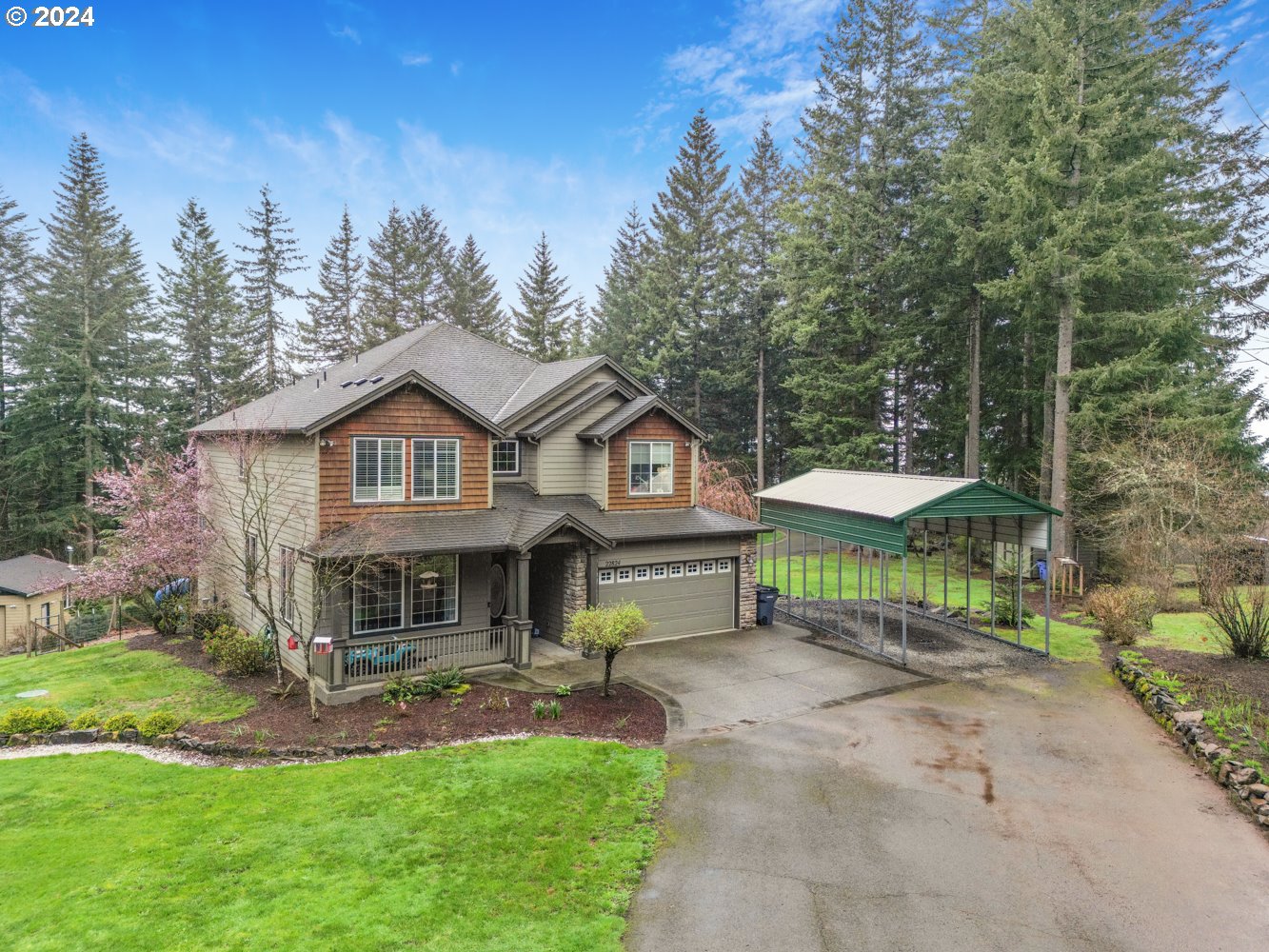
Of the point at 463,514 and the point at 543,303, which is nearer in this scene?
the point at 463,514

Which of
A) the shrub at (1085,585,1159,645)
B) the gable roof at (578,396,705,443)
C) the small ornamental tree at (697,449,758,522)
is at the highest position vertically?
the gable roof at (578,396,705,443)

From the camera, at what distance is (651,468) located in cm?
1800

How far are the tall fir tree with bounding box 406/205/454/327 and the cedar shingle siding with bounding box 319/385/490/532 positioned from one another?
33.5 meters

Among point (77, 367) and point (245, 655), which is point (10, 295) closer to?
point (77, 367)

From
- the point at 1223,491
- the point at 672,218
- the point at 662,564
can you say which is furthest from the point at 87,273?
the point at 1223,491

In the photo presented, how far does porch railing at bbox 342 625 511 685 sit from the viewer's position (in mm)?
12609

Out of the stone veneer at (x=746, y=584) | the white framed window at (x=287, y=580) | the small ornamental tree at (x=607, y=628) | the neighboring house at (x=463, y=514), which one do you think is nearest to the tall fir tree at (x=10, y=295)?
the neighboring house at (x=463, y=514)

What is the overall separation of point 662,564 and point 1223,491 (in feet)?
54.2

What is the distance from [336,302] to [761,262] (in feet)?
92.3

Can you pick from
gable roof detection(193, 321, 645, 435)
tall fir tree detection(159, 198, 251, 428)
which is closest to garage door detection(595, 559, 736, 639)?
gable roof detection(193, 321, 645, 435)

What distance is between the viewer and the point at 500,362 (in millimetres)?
21188

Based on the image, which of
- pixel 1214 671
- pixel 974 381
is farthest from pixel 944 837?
pixel 974 381

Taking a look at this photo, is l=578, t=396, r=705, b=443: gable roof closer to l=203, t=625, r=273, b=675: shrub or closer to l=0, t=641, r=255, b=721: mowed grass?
l=203, t=625, r=273, b=675: shrub

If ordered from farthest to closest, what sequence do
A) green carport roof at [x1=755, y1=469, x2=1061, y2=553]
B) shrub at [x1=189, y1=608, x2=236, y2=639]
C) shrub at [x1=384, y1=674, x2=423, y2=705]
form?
shrub at [x1=189, y1=608, x2=236, y2=639], green carport roof at [x1=755, y1=469, x2=1061, y2=553], shrub at [x1=384, y1=674, x2=423, y2=705]
